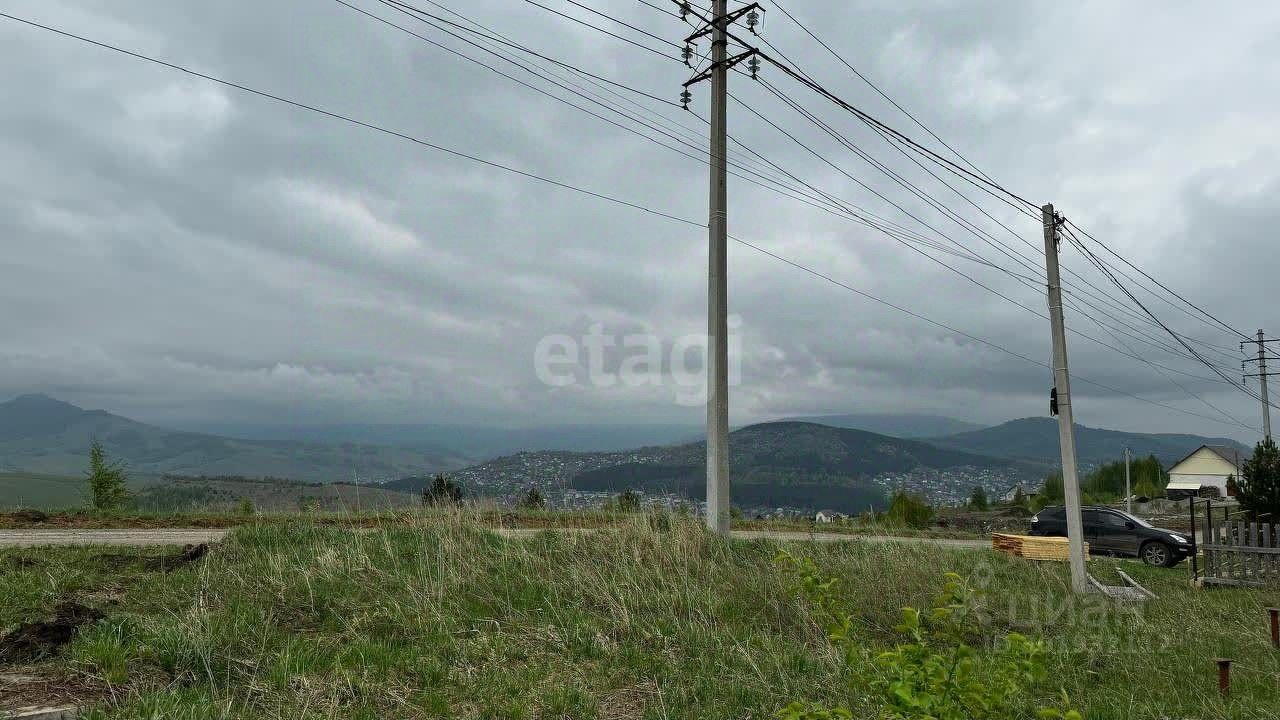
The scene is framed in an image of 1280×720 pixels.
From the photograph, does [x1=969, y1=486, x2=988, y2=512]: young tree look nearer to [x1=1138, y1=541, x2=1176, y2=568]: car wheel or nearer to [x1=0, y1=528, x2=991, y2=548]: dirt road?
[x1=1138, y1=541, x2=1176, y2=568]: car wheel

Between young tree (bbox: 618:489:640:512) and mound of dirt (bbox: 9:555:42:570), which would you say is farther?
young tree (bbox: 618:489:640:512)

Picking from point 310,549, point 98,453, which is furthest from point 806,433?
point 310,549

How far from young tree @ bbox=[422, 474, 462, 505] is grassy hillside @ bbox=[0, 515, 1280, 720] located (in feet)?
8.63

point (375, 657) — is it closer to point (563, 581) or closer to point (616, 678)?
point (616, 678)

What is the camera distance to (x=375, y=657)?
732cm

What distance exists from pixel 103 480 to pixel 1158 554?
36921 millimetres

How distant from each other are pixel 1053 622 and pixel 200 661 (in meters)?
11.4

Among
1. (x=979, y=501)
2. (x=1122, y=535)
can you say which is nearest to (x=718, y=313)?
(x=1122, y=535)

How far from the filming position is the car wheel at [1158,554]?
24031 millimetres

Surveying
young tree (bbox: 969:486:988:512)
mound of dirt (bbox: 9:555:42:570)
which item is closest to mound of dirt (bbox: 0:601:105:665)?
mound of dirt (bbox: 9:555:42:570)

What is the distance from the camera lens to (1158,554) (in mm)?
24297

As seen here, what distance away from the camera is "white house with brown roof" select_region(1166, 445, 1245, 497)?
298 ft

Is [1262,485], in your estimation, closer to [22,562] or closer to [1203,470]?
[22,562]

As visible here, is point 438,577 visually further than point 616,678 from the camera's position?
Yes
